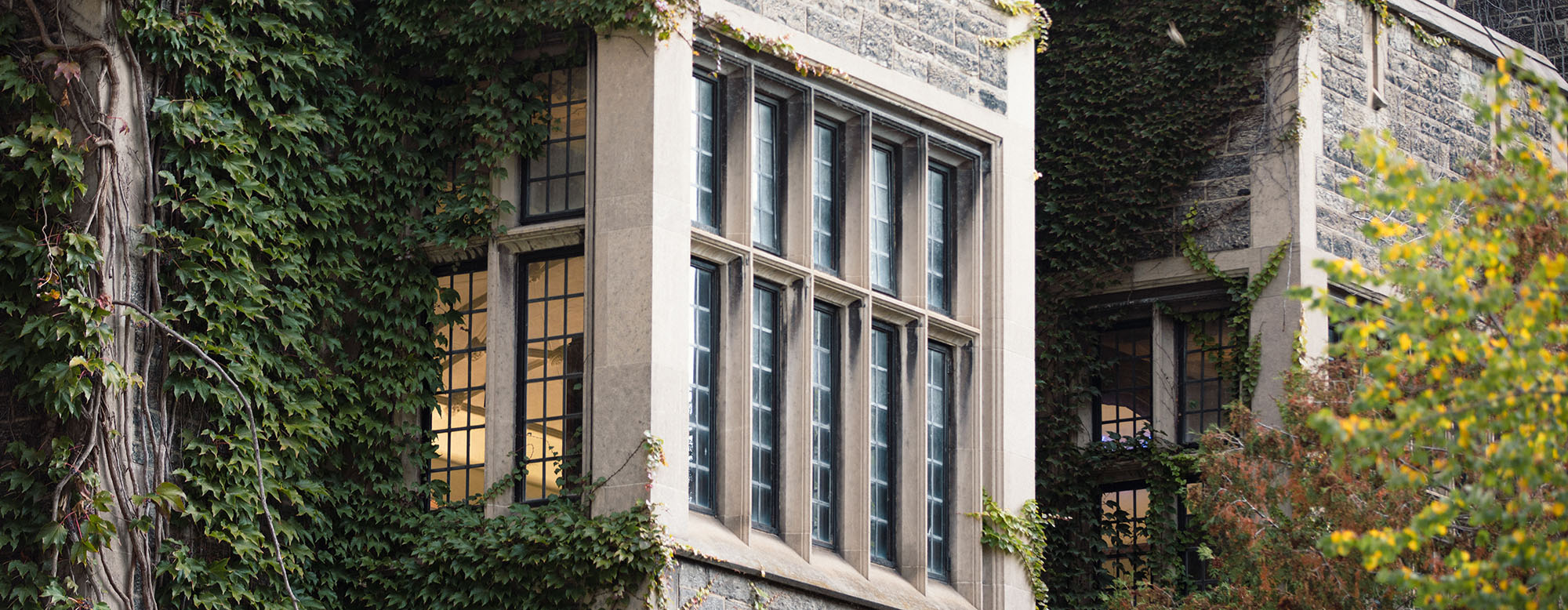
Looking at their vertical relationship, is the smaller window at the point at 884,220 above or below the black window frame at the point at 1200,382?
above

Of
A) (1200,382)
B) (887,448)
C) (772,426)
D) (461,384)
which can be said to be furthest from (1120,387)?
(461,384)

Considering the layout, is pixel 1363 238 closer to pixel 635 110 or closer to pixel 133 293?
pixel 635 110

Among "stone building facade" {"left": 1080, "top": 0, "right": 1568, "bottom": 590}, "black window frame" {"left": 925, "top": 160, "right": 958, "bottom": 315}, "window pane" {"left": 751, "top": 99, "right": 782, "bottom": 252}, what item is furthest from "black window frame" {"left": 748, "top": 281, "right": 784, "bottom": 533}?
"stone building facade" {"left": 1080, "top": 0, "right": 1568, "bottom": 590}

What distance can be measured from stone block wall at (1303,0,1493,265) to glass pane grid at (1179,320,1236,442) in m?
1.34

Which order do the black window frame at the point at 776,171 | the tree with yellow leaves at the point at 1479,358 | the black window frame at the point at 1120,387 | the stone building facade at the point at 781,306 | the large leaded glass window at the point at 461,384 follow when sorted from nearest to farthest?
1. the tree with yellow leaves at the point at 1479,358
2. the stone building facade at the point at 781,306
3. the large leaded glass window at the point at 461,384
4. the black window frame at the point at 776,171
5. the black window frame at the point at 1120,387

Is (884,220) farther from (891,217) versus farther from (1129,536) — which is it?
(1129,536)

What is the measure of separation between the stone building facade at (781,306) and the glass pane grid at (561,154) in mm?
20

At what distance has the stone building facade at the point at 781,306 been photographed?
48.0 feet

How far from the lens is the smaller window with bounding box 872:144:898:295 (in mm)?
16812

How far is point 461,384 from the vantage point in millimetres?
15656

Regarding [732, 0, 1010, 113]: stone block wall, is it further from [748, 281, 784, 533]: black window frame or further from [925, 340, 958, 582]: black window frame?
[925, 340, 958, 582]: black window frame

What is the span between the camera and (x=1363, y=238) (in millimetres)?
20484

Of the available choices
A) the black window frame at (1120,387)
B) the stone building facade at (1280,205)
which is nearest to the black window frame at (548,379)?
the stone building facade at (1280,205)

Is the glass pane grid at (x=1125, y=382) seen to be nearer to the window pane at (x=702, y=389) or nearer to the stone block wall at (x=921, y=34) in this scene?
the stone block wall at (x=921, y=34)
